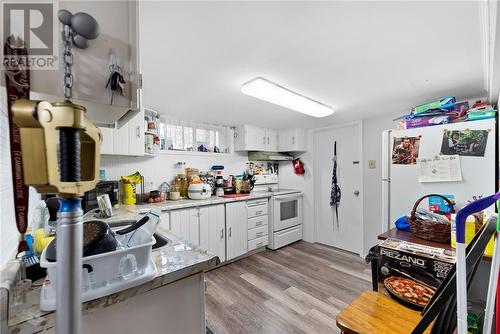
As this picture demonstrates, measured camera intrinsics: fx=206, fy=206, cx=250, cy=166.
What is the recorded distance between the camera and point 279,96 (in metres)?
1.96

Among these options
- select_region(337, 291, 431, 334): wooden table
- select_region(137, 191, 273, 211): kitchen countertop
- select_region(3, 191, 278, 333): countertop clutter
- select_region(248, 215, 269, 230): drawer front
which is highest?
select_region(3, 191, 278, 333): countertop clutter

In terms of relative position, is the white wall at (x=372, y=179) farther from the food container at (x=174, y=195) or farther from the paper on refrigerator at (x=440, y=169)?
the food container at (x=174, y=195)

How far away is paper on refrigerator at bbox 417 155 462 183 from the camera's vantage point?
1571 mm

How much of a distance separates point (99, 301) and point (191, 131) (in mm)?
2716

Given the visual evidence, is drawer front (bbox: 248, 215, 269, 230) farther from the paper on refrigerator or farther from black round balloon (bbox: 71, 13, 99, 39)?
black round balloon (bbox: 71, 13, 99, 39)

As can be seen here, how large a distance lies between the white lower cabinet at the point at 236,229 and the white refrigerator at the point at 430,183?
1715mm

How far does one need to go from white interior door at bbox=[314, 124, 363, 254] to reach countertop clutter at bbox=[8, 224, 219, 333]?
9.51 ft

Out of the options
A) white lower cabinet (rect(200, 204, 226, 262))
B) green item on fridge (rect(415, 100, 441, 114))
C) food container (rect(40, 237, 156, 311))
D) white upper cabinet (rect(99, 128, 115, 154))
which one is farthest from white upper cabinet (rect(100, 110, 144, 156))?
green item on fridge (rect(415, 100, 441, 114))

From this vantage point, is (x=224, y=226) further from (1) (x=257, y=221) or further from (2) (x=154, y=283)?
(2) (x=154, y=283)

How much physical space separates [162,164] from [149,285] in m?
2.28

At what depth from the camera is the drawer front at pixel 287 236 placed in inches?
129

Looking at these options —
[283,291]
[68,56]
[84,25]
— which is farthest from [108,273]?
[283,291]

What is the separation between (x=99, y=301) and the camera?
2.11ft

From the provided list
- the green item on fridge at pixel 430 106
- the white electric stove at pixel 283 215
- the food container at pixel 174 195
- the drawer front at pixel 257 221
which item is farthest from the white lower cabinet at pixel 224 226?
the green item on fridge at pixel 430 106
